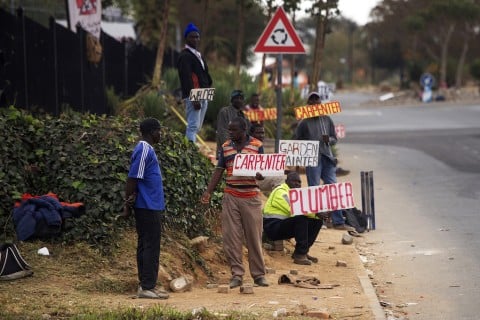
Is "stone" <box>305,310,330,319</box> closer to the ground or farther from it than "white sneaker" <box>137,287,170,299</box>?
farther from it

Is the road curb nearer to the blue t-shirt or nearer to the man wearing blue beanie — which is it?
the blue t-shirt

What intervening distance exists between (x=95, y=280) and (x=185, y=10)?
4465 centimetres

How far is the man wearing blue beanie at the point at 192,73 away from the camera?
1377cm

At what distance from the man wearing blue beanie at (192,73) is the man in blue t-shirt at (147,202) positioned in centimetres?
471

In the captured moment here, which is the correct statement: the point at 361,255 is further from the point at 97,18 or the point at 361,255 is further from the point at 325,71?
the point at 325,71

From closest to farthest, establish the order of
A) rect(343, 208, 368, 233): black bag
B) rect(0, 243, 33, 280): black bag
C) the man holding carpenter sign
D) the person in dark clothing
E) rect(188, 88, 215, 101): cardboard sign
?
rect(0, 243, 33, 280): black bag → the person in dark clothing → rect(188, 88, 215, 101): cardboard sign → the man holding carpenter sign → rect(343, 208, 368, 233): black bag

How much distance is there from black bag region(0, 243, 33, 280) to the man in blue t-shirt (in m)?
1.06

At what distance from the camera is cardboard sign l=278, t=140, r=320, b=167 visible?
1353cm

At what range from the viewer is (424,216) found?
50.1 ft

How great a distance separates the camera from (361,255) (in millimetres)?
12578

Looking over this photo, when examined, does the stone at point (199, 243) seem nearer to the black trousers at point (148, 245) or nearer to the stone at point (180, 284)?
the stone at point (180, 284)

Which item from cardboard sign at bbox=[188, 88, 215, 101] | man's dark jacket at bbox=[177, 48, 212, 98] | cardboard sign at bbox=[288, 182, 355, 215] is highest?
man's dark jacket at bbox=[177, 48, 212, 98]

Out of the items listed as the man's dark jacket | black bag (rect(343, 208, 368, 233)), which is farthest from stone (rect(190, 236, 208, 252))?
black bag (rect(343, 208, 368, 233))

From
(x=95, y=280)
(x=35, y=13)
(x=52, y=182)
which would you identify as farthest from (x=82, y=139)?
(x=35, y=13)
